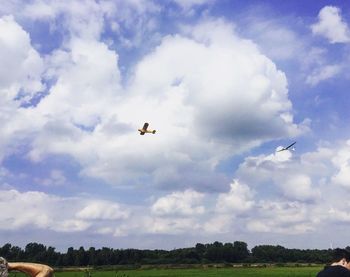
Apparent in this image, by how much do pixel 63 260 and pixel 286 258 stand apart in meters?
83.6

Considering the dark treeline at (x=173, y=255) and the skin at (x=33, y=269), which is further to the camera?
the dark treeline at (x=173, y=255)

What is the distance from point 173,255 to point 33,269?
16103 centimetres

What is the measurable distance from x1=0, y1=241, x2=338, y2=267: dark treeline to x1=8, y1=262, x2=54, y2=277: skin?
136 m

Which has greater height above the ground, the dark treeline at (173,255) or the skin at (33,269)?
the dark treeline at (173,255)

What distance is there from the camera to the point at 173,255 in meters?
160

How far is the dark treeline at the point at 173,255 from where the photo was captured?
487ft

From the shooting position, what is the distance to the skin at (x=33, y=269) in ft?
14.1

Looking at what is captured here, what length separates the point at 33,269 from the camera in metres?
4.32

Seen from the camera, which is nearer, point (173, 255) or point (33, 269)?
point (33, 269)

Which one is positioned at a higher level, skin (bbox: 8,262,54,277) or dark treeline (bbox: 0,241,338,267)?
dark treeline (bbox: 0,241,338,267)

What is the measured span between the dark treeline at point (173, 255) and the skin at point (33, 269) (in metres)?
136

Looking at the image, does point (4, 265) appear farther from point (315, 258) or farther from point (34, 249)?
point (315, 258)

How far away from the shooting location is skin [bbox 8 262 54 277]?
14.1ft

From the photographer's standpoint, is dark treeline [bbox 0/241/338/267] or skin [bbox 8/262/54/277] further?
dark treeline [bbox 0/241/338/267]
